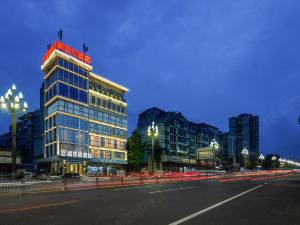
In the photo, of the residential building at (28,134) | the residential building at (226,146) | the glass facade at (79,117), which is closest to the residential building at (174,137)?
the glass facade at (79,117)

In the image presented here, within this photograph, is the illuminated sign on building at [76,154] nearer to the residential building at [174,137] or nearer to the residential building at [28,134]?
the residential building at [28,134]

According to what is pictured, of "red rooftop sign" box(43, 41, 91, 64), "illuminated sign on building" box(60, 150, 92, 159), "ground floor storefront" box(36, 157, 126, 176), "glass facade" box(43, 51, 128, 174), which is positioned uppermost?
"red rooftop sign" box(43, 41, 91, 64)

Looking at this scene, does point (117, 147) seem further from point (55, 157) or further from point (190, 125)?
point (190, 125)

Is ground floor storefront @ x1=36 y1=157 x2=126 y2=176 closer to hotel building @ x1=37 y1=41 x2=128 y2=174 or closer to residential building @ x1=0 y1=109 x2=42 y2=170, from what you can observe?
hotel building @ x1=37 y1=41 x2=128 y2=174

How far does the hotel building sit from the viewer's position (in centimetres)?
7181

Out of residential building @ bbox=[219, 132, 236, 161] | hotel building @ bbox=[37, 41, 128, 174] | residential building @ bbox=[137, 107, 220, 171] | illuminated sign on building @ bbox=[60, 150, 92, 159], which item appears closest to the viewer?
illuminated sign on building @ bbox=[60, 150, 92, 159]

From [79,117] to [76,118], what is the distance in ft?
2.99

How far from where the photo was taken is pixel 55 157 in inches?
2776

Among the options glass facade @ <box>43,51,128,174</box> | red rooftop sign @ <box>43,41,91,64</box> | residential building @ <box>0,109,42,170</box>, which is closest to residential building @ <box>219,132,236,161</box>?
glass facade @ <box>43,51,128,174</box>

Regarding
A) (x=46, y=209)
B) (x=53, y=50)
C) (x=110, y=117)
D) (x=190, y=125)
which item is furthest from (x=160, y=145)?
(x=46, y=209)

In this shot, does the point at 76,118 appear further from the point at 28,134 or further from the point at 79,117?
the point at 28,134

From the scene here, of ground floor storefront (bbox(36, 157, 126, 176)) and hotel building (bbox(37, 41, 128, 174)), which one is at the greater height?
hotel building (bbox(37, 41, 128, 174))

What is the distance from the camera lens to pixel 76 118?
75625 millimetres

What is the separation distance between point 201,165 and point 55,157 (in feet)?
220
